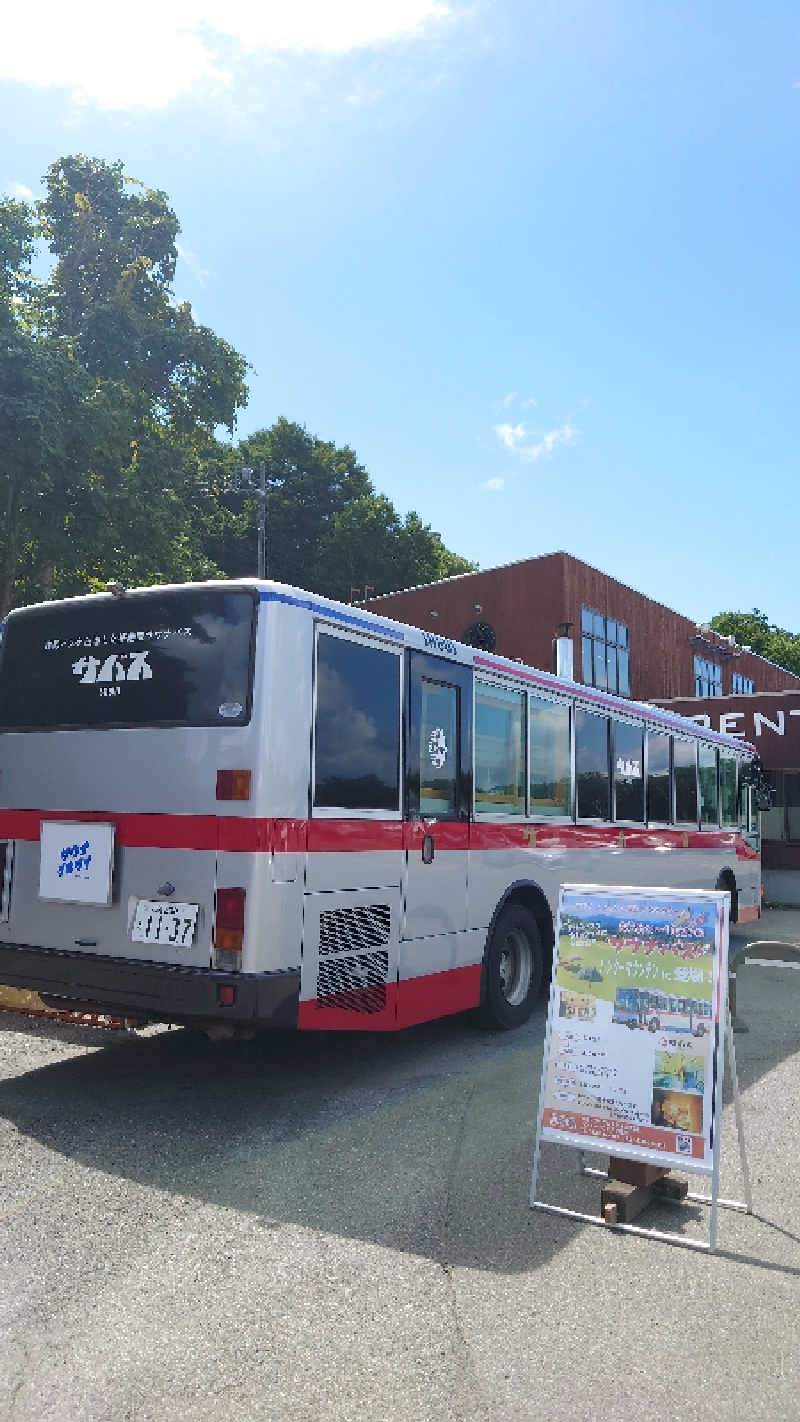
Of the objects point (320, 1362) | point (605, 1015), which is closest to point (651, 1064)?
point (605, 1015)

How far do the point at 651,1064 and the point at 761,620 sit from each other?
71.7 m

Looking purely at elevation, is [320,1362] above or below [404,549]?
below

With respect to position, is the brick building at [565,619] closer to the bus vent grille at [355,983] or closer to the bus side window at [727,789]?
the bus side window at [727,789]

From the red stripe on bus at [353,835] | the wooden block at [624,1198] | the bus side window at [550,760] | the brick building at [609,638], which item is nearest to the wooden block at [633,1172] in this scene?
the wooden block at [624,1198]

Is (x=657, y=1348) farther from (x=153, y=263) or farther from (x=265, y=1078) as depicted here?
(x=153, y=263)

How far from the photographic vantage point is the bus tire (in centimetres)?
748

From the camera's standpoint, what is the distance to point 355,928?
584cm

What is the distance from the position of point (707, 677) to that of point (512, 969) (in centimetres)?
3478

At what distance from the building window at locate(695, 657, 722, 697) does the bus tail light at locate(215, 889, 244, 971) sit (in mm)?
36053

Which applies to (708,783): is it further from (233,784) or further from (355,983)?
(233,784)

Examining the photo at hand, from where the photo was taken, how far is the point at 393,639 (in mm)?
6441

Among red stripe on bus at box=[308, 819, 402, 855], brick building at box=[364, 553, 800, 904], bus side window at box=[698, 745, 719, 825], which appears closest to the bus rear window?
red stripe on bus at box=[308, 819, 402, 855]

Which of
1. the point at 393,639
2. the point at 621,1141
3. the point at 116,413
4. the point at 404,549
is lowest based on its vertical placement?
the point at 621,1141

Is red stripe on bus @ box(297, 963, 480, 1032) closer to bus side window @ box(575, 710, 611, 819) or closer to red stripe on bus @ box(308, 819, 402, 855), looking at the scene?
red stripe on bus @ box(308, 819, 402, 855)
